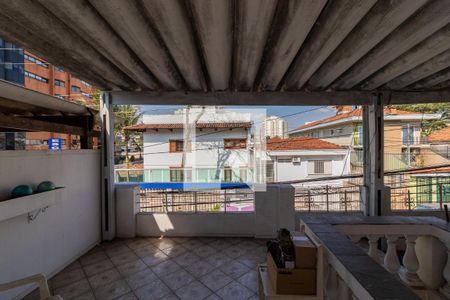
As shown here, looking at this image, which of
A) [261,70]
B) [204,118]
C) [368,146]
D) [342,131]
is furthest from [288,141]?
[261,70]

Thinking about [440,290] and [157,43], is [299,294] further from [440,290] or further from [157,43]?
[157,43]

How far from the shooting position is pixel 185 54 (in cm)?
236

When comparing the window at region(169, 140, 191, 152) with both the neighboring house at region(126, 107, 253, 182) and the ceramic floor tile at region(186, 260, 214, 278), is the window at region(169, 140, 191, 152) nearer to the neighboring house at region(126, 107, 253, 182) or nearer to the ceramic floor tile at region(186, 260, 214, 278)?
the neighboring house at region(126, 107, 253, 182)

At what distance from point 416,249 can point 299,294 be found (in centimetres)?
125

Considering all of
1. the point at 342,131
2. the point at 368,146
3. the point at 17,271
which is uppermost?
the point at 342,131

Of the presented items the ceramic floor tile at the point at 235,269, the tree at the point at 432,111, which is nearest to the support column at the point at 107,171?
the ceramic floor tile at the point at 235,269

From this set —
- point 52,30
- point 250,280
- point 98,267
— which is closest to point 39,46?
point 52,30

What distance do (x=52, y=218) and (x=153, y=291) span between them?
1.54m

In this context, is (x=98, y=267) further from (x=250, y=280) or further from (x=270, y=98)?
(x=270, y=98)

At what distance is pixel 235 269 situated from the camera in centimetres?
283

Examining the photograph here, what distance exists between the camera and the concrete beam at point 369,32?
1.63 metres

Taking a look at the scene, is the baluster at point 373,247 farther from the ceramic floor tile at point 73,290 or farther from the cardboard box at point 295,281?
Answer: the ceramic floor tile at point 73,290

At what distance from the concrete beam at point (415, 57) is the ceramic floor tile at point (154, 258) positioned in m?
3.82

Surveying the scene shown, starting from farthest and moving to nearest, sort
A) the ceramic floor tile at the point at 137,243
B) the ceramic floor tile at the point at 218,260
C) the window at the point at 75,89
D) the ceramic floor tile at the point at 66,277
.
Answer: the window at the point at 75,89 < the ceramic floor tile at the point at 137,243 < the ceramic floor tile at the point at 218,260 < the ceramic floor tile at the point at 66,277
